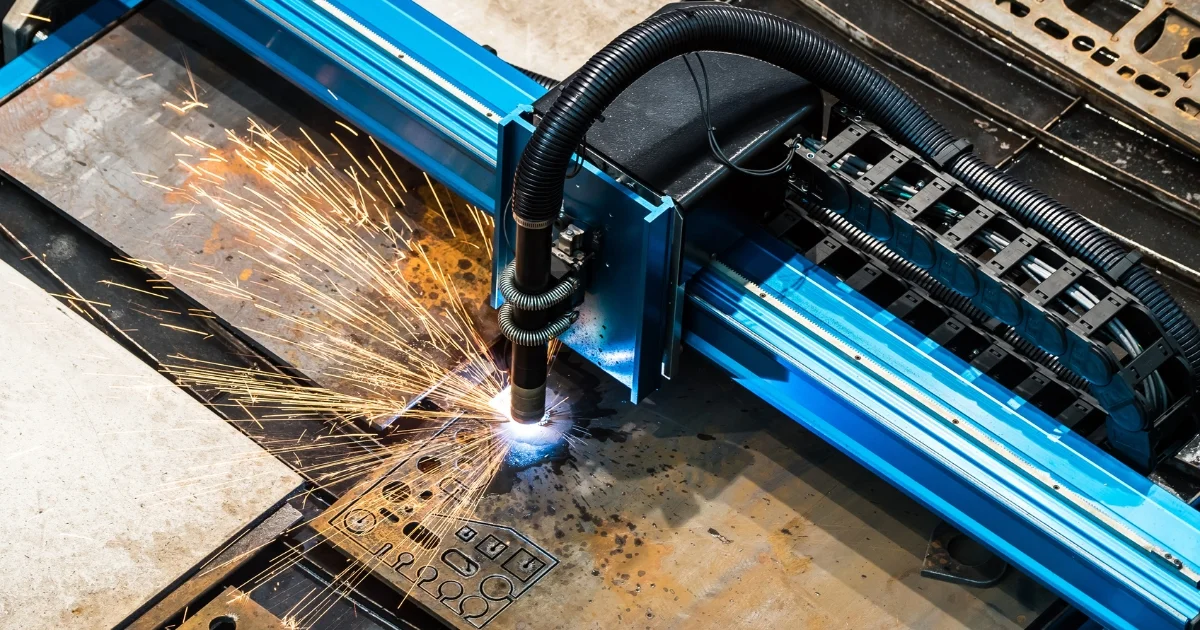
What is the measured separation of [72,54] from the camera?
544cm

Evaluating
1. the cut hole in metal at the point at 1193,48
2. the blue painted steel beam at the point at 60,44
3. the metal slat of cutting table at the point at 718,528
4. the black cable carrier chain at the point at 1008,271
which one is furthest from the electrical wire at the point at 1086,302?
the blue painted steel beam at the point at 60,44

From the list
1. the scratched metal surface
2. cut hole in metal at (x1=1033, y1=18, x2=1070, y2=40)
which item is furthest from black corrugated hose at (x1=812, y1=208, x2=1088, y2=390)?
cut hole in metal at (x1=1033, y1=18, x2=1070, y2=40)

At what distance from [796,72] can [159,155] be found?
1934 millimetres

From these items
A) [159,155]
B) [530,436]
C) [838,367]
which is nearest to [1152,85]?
[838,367]

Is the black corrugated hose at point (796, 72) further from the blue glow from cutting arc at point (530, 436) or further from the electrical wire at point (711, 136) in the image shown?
the blue glow from cutting arc at point (530, 436)

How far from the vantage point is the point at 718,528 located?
4.53 m

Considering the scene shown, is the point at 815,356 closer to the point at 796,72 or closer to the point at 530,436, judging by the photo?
the point at 796,72

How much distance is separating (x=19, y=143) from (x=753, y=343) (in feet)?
7.49

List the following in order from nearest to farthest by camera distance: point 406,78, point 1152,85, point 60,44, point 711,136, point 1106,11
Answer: point 711,136, point 406,78, point 1152,85, point 60,44, point 1106,11

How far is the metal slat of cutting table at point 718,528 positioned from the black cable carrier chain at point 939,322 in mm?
405

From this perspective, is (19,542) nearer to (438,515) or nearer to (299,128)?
(438,515)

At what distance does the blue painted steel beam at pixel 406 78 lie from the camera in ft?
15.6

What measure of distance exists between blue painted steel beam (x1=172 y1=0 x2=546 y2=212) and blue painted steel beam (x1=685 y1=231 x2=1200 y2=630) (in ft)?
2.39

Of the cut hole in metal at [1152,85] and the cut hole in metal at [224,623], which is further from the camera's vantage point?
the cut hole in metal at [1152,85]
